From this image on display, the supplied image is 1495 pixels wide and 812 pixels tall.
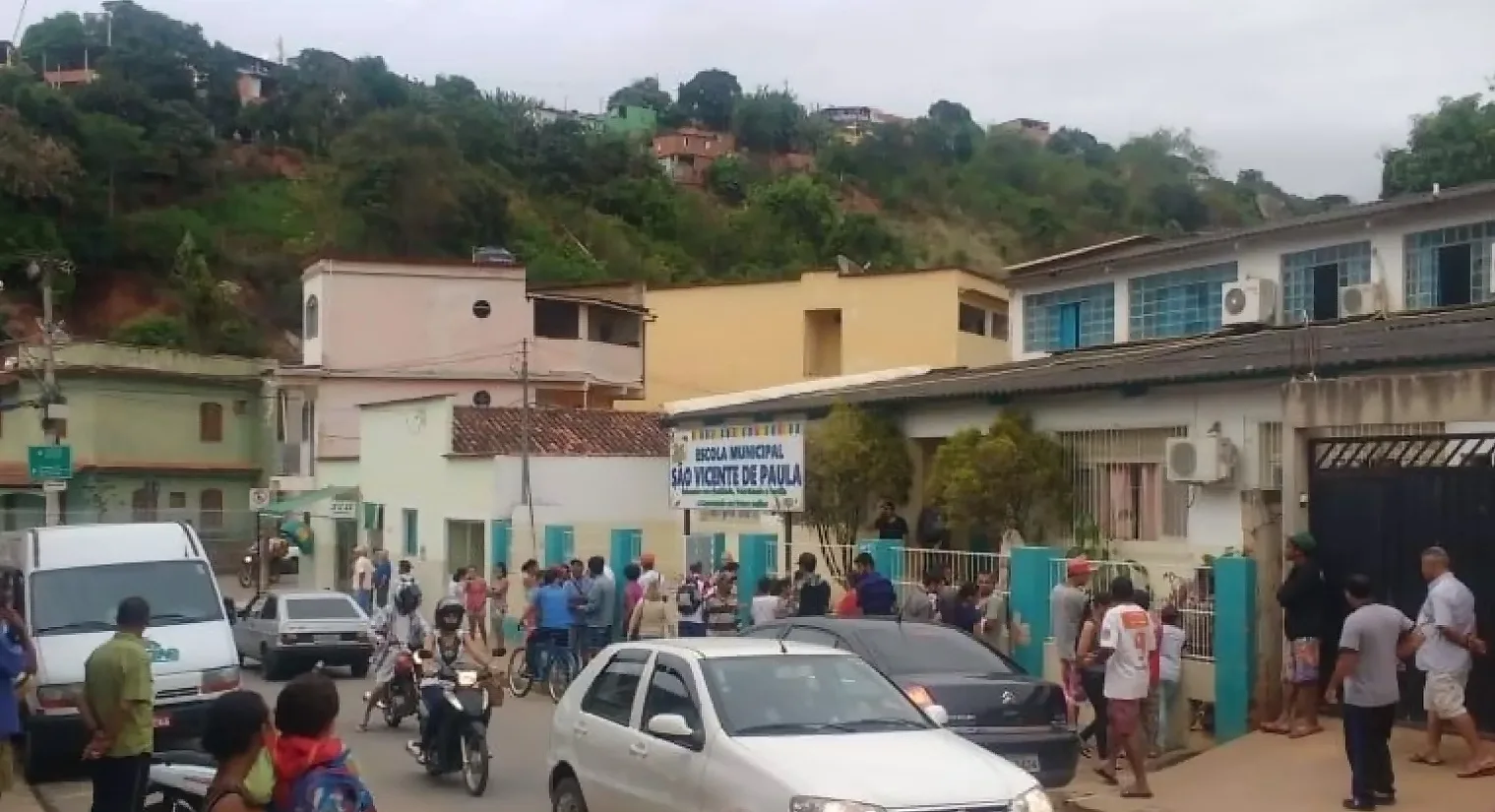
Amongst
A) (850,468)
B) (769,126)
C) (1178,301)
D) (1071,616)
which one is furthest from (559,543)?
(769,126)

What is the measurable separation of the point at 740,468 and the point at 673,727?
16.0 meters

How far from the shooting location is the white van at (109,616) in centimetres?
1495

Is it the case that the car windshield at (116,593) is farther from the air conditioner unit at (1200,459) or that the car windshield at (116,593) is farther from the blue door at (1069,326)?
the blue door at (1069,326)

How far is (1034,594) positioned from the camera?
56.6 ft

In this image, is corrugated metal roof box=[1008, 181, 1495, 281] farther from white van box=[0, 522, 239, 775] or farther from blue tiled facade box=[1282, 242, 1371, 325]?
white van box=[0, 522, 239, 775]

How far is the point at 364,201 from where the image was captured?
248ft

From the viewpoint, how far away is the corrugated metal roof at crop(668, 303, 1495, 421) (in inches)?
600

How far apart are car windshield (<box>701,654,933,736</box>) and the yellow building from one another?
3249 centimetres

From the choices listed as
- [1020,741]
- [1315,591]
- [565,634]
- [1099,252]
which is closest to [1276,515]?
[1315,591]

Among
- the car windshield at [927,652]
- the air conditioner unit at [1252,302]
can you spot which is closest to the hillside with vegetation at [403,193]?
the air conditioner unit at [1252,302]

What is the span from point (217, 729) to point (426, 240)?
2782 inches

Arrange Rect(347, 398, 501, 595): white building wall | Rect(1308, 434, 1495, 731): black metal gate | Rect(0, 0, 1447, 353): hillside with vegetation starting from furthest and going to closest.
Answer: Rect(0, 0, 1447, 353): hillside with vegetation → Rect(347, 398, 501, 595): white building wall → Rect(1308, 434, 1495, 731): black metal gate

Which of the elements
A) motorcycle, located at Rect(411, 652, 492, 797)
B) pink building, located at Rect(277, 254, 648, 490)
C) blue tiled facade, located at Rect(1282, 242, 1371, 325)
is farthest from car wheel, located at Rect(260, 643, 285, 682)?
pink building, located at Rect(277, 254, 648, 490)

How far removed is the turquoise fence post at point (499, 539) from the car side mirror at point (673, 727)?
75.6 feet
